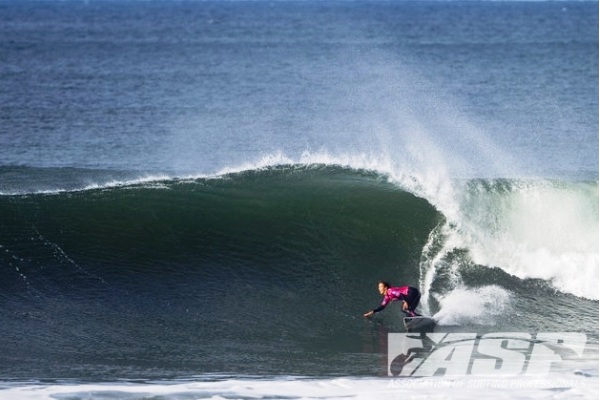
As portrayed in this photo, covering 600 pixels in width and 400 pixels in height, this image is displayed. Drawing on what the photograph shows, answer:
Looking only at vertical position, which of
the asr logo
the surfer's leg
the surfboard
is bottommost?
the asr logo

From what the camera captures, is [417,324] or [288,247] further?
[288,247]

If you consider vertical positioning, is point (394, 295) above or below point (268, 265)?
below

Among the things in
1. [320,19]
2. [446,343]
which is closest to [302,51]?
[320,19]


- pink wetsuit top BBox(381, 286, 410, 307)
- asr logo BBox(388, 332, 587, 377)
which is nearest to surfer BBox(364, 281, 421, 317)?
pink wetsuit top BBox(381, 286, 410, 307)

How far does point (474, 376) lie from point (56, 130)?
20.4 meters

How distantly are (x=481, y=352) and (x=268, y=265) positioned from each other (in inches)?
174

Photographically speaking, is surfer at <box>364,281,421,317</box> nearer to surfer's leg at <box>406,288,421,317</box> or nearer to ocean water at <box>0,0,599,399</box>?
surfer's leg at <box>406,288,421,317</box>

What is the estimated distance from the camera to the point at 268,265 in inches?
630

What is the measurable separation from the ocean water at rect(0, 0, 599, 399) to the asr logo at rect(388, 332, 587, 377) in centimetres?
5

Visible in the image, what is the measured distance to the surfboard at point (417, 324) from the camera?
13406 millimetres

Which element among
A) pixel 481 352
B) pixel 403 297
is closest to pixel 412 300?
pixel 403 297

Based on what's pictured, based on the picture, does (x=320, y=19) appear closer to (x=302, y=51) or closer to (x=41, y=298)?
(x=302, y=51)

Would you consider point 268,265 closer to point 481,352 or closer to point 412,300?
point 412,300

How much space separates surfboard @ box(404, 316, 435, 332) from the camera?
13406 millimetres
